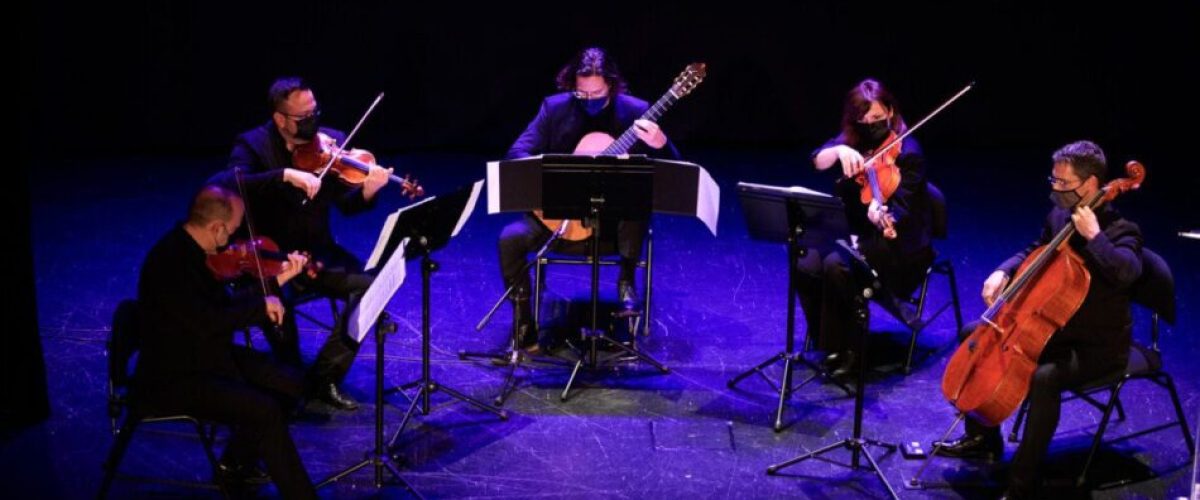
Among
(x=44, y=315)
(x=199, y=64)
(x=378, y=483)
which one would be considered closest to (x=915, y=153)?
(x=378, y=483)

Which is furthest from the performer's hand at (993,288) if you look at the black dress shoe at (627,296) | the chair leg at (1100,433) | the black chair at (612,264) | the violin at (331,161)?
the violin at (331,161)

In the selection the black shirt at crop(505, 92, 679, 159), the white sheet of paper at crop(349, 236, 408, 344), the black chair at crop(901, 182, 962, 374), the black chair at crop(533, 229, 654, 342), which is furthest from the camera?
the black shirt at crop(505, 92, 679, 159)

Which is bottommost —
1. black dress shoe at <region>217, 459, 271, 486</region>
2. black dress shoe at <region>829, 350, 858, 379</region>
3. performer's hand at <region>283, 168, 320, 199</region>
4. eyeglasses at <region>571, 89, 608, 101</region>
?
black dress shoe at <region>217, 459, 271, 486</region>

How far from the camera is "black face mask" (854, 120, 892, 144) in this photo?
5355 mm

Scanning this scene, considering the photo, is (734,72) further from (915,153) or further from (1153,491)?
(1153,491)

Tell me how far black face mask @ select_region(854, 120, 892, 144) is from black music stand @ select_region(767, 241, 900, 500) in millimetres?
875

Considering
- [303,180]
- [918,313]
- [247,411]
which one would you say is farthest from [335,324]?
[918,313]

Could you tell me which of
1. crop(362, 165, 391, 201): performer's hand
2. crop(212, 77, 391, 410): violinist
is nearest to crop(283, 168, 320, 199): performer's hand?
crop(212, 77, 391, 410): violinist

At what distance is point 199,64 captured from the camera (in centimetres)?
988

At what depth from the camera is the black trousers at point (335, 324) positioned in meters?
5.25

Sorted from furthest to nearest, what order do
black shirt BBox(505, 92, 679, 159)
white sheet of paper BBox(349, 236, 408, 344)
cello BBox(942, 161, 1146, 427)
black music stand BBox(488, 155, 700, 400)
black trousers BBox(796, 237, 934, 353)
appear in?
black shirt BBox(505, 92, 679, 159)
black trousers BBox(796, 237, 934, 353)
black music stand BBox(488, 155, 700, 400)
cello BBox(942, 161, 1146, 427)
white sheet of paper BBox(349, 236, 408, 344)

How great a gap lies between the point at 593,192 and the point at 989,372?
181 cm

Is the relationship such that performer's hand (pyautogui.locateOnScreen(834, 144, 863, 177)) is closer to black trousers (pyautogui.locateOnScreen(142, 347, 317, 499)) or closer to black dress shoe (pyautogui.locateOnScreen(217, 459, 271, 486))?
black trousers (pyautogui.locateOnScreen(142, 347, 317, 499))

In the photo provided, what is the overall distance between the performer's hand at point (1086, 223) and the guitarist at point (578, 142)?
6.84 feet
